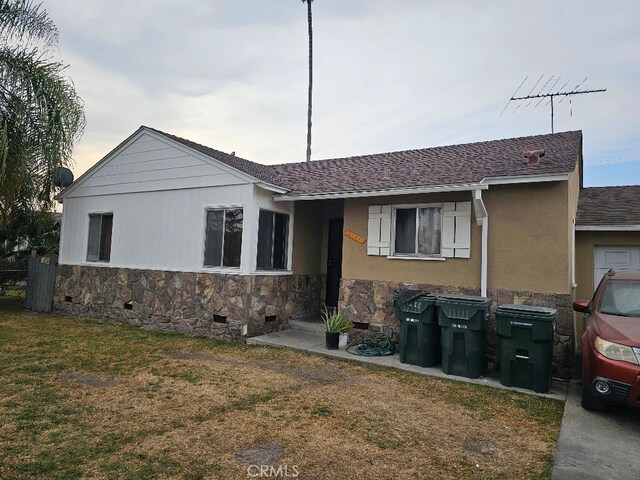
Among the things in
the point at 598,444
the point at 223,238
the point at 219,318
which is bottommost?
the point at 598,444

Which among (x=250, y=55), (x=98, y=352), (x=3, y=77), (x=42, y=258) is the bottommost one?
(x=98, y=352)

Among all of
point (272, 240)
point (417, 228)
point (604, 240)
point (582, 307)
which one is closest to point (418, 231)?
point (417, 228)

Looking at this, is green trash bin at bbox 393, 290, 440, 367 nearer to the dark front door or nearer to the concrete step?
the concrete step

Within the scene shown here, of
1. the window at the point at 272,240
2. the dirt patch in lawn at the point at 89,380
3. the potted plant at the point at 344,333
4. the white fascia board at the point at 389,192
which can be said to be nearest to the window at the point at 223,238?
the window at the point at 272,240

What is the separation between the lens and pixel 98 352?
6887mm

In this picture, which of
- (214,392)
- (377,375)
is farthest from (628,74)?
(214,392)

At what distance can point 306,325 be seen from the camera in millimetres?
8797

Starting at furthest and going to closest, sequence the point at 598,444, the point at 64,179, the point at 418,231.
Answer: the point at 64,179, the point at 418,231, the point at 598,444

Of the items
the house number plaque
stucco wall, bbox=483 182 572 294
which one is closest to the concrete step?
the house number plaque

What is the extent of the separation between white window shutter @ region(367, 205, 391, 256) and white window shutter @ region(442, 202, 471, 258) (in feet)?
3.47

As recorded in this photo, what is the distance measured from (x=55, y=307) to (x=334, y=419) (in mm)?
10629

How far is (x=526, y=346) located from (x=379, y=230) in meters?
3.32

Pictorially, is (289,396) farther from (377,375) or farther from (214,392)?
(377,375)

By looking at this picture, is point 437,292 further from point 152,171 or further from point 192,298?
point 152,171
